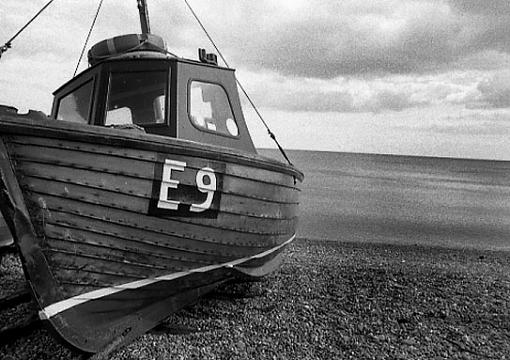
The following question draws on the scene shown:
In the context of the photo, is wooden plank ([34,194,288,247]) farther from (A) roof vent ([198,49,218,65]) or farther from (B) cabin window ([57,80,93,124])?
(A) roof vent ([198,49,218,65])

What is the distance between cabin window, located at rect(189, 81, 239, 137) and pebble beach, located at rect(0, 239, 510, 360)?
7.47 ft

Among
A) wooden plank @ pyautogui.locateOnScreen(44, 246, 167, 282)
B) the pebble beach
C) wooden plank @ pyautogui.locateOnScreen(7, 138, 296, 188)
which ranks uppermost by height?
wooden plank @ pyautogui.locateOnScreen(7, 138, 296, 188)

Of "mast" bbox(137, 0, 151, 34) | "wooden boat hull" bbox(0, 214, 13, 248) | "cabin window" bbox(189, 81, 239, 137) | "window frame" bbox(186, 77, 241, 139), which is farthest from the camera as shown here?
"mast" bbox(137, 0, 151, 34)

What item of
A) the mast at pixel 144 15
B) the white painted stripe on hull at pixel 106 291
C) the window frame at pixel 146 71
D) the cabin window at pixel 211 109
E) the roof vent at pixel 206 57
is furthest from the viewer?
the mast at pixel 144 15

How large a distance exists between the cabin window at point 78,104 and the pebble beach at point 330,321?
2.55m

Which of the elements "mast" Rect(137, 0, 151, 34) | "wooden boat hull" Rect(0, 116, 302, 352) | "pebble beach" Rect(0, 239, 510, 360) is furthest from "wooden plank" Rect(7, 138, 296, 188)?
"mast" Rect(137, 0, 151, 34)

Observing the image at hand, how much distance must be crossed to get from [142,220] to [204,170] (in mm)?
727

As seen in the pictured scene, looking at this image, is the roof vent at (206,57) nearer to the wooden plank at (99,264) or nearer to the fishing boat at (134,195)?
the fishing boat at (134,195)

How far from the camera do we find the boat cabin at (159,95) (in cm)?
479

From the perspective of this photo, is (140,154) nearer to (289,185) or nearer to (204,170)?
(204,170)

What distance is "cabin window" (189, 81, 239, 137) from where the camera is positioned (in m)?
4.94

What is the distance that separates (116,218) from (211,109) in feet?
6.58

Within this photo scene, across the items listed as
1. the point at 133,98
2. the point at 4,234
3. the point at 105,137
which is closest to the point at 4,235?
the point at 4,234

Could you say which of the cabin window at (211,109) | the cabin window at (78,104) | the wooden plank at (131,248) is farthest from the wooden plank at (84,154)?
the cabin window at (78,104)
